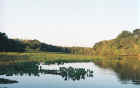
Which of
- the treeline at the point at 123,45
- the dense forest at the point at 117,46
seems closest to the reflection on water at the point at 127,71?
the dense forest at the point at 117,46

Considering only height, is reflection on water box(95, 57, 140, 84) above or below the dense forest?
below

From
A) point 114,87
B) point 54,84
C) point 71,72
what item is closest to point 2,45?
point 71,72

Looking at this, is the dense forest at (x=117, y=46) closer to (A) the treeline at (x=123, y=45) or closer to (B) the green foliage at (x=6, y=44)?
(A) the treeline at (x=123, y=45)

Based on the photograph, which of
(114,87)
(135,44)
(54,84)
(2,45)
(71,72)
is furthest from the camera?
(135,44)

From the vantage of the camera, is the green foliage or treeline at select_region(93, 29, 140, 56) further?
treeline at select_region(93, 29, 140, 56)

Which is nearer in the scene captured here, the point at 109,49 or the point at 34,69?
the point at 34,69

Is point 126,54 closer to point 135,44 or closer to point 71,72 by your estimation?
point 135,44

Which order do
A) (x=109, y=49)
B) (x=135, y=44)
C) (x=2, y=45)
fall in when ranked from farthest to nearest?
(x=109, y=49) < (x=135, y=44) < (x=2, y=45)

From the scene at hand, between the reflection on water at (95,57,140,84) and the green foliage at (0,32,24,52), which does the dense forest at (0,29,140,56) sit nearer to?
the green foliage at (0,32,24,52)

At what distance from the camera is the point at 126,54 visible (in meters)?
141

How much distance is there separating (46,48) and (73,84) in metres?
118

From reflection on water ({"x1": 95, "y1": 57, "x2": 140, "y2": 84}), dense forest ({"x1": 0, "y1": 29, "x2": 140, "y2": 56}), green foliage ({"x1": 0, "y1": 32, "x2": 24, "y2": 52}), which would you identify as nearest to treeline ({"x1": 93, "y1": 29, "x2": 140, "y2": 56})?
dense forest ({"x1": 0, "y1": 29, "x2": 140, "y2": 56})

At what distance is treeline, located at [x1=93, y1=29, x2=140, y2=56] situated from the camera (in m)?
137

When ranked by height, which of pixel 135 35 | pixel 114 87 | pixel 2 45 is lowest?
pixel 114 87
